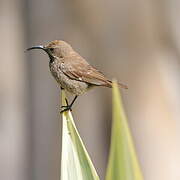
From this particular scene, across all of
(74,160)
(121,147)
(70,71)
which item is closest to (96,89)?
(70,71)

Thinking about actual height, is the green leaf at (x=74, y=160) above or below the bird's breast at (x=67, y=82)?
below

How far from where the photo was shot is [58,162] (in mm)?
2873

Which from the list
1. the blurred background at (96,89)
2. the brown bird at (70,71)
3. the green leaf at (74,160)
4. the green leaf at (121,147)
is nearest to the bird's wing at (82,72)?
the brown bird at (70,71)

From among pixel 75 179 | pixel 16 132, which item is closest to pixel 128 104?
pixel 16 132

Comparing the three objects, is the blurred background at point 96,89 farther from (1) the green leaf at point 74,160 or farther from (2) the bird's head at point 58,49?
(1) the green leaf at point 74,160

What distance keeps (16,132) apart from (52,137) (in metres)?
0.18

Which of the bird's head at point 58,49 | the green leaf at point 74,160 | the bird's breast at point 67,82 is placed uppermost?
the bird's head at point 58,49

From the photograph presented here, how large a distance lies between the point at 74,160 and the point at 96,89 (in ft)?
6.85

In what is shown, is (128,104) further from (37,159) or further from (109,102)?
(37,159)

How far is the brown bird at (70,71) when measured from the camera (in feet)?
5.14

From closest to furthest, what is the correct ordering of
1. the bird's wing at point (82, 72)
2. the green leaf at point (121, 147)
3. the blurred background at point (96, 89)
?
the green leaf at point (121, 147), the bird's wing at point (82, 72), the blurred background at point (96, 89)

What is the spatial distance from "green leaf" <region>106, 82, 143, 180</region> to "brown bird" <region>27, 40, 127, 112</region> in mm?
816

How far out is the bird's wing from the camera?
154 cm

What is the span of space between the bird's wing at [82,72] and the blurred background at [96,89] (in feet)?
4.11
